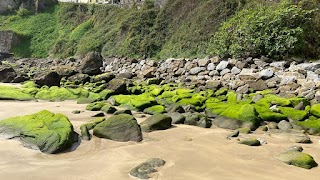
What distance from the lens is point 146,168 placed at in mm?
5344

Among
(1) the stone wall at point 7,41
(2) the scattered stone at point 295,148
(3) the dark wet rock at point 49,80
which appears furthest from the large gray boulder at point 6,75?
(1) the stone wall at point 7,41

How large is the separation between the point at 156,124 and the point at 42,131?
9.82 feet

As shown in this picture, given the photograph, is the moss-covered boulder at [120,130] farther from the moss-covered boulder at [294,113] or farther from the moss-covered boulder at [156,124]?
the moss-covered boulder at [294,113]

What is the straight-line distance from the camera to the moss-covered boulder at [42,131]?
642 centimetres

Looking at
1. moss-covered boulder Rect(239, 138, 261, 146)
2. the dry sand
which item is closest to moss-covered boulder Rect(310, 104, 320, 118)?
the dry sand

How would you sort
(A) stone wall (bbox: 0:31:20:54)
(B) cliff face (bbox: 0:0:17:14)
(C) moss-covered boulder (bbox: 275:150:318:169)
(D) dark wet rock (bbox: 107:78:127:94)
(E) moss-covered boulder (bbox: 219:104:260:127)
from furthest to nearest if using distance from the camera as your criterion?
(B) cliff face (bbox: 0:0:17:14)
(A) stone wall (bbox: 0:31:20:54)
(D) dark wet rock (bbox: 107:78:127:94)
(E) moss-covered boulder (bbox: 219:104:260:127)
(C) moss-covered boulder (bbox: 275:150:318:169)

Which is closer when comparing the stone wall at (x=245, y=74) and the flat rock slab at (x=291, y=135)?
the flat rock slab at (x=291, y=135)

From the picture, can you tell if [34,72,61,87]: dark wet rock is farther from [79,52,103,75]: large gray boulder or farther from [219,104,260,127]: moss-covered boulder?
[219,104,260,127]: moss-covered boulder

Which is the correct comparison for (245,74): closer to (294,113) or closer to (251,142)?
(294,113)

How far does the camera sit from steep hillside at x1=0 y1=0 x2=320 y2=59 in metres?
16.7

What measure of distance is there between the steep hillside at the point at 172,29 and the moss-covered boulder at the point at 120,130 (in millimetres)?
11510

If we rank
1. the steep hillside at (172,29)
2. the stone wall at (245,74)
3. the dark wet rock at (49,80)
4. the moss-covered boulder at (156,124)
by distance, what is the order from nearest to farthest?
the moss-covered boulder at (156,124), the stone wall at (245,74), the steep hillside at (172,29), the dark wet rock at (49,80)

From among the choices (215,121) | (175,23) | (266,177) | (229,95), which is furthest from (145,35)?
(266,177)

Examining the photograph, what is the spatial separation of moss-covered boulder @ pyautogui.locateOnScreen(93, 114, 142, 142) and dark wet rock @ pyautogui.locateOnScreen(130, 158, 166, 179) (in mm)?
1648
